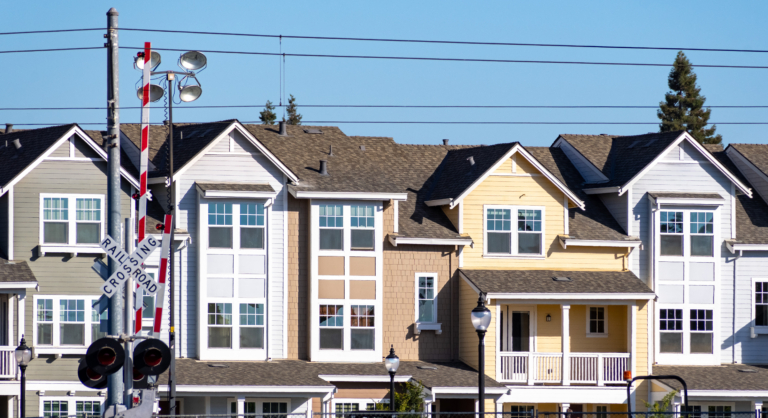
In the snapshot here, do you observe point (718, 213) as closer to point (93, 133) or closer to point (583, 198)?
point (583, 198)

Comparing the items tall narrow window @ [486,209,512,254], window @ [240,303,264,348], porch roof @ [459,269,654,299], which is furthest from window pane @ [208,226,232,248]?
tall narrow window @ [486,209,512,254]

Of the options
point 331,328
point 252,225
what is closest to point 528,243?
point 331,328

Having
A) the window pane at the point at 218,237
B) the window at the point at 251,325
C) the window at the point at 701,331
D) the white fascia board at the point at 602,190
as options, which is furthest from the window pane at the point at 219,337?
the window at the point at 701,331

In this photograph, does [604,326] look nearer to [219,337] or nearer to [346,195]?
[346,195]

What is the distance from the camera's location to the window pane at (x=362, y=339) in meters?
33.1

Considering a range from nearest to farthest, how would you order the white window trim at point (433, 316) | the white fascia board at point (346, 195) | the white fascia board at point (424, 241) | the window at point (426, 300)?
the white fascia board at point (346, 195) → the white fascia board at point (424, 241) → the white window trim at point (433, 316) → the window at point (426, 300)

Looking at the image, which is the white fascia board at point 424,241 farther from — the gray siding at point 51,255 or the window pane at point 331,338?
the gray siding at point 51,255

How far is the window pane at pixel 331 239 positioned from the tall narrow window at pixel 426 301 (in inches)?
111

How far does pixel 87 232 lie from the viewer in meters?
31.2

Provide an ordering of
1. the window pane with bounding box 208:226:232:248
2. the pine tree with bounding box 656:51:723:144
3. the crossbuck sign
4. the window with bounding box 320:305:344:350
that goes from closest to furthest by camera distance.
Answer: the crossbuck sign → the window pane with bounding box 208:226:232:248 → the window with bounding box 320:305:344:350 → the pine tree with bounding box 656:51:723:144

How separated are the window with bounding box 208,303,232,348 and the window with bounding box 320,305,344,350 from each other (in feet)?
8.87

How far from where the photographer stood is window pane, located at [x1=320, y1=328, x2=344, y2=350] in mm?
32875

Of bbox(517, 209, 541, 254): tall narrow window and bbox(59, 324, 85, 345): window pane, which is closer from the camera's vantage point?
bbox(59, 324, 85, 345): window pane

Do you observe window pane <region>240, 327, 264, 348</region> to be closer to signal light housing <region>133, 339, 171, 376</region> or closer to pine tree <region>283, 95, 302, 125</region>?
signal light housing <region>133, 339, 171, 376</region>
